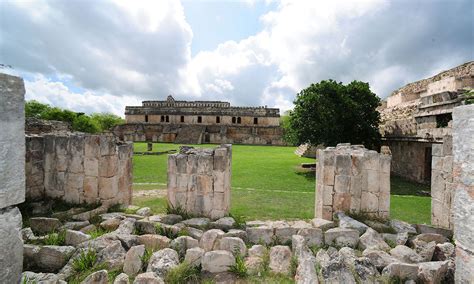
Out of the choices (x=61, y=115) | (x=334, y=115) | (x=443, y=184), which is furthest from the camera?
(x=61, y=115)

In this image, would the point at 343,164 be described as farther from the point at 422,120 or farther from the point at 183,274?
the point at 422,120

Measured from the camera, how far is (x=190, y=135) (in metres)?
32.8

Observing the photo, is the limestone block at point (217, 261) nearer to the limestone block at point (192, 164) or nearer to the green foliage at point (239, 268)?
the green foliage at point (239, 268)

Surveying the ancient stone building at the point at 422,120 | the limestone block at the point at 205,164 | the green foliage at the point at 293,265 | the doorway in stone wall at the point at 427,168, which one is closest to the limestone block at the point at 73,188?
the limestone block at the point at 205,164

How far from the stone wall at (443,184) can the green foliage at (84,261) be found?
20.1 ft

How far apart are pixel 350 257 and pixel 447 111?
9.13 meters

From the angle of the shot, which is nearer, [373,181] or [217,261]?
[217,261]

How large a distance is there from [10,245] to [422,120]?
1388cm

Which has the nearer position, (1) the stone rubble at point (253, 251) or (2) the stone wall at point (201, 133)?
(1) the stone rubble at point (253, 251)

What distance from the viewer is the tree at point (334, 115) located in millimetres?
13438

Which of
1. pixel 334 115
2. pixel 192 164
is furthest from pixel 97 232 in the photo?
pixel 334 115

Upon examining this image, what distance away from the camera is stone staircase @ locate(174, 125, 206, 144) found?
31688mm

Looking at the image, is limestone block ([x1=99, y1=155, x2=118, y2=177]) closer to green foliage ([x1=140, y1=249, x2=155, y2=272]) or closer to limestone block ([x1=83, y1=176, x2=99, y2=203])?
limestone block ([x1=83, y1=176, x2=99, y2=203])

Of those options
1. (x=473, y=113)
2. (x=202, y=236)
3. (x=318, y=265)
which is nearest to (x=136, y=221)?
(x=202, y=236)
